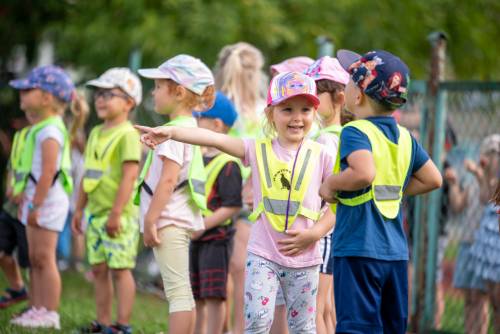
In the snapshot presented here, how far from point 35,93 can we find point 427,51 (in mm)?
7425

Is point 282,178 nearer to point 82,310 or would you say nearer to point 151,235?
point 151,235

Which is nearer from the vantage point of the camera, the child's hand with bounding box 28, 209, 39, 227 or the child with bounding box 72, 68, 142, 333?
the child with bounding box 72, 68, 142, 333

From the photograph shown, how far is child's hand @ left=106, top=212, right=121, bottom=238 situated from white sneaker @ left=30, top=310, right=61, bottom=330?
82cm

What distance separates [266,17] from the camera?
39.1 ft

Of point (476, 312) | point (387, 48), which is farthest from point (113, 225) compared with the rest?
point (387, 48)

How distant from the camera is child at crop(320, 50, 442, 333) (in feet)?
14.5

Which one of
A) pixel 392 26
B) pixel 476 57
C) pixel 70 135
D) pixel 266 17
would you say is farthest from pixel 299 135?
pixel 476 57

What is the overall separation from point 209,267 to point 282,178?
1.64 metres

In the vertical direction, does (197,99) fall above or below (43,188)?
above

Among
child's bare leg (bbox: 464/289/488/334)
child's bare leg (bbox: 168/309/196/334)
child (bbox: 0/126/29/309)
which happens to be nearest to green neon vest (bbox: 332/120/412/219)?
child's bare leg (bbox: 168/309/196/334)

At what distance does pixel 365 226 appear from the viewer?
14.6ft

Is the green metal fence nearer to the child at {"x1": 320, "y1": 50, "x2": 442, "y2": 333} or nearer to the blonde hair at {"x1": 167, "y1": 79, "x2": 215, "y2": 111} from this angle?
the blonde hair at {"x1": 167, "y1": 79, "x2": 215, "y2": 111}

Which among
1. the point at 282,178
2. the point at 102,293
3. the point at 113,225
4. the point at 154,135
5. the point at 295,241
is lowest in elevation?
the point at 102,293

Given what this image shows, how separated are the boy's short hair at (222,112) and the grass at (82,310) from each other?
168 centimetres
